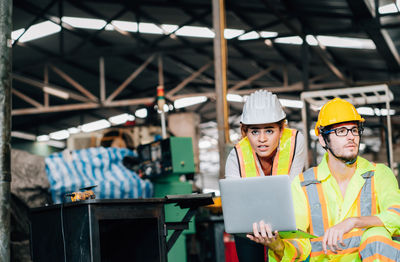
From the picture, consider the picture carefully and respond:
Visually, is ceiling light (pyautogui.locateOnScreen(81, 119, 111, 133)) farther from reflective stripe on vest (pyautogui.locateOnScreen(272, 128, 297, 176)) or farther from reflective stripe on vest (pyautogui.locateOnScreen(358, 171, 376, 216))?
reflective stripe on vest (pyautogui.locateOnScreen(358, 171, 376, 216))

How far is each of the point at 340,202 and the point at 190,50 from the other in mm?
11484

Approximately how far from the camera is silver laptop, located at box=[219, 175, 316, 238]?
2762 mm

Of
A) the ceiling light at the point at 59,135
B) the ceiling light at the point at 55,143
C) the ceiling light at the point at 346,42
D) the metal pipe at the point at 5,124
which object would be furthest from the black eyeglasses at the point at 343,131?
the ceiling light at the point at 55,143

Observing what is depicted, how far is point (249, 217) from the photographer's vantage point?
2834 millimetres

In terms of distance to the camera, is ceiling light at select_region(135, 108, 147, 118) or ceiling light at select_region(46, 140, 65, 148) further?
ceiling light at select_region(46, 140, 65, 148)

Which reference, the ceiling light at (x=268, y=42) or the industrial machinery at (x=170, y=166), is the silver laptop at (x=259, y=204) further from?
the ceiling light at (x=268, y=42)

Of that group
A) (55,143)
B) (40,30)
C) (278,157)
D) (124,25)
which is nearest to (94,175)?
(278,157)

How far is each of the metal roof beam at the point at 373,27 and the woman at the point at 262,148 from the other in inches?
253

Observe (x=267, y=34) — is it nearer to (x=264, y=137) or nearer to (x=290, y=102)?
(x=290, y=102)

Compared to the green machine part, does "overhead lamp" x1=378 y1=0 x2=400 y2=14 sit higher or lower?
higher

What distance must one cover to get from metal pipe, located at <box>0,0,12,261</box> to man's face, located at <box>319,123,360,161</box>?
209 centimetres

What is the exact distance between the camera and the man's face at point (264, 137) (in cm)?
353

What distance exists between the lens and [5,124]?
386 centimetres

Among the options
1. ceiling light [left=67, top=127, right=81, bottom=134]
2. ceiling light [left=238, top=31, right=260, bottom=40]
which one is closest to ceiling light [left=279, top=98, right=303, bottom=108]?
ceiling light [left=238, top=31, right=260, bottom=40]
